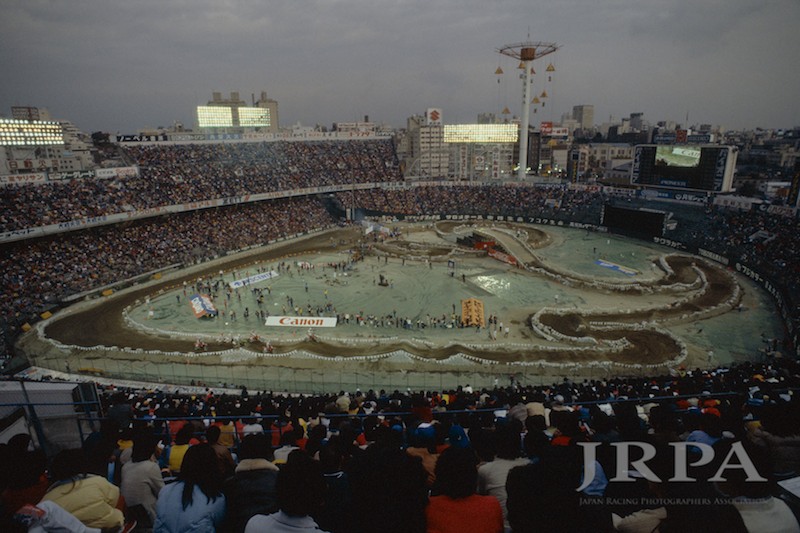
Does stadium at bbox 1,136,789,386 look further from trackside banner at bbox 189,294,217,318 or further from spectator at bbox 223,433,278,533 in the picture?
spectator at bbox 223,433,278,533

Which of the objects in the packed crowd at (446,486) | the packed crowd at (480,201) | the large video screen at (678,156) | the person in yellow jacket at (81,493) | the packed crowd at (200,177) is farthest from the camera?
the packed crowd at (480,201)

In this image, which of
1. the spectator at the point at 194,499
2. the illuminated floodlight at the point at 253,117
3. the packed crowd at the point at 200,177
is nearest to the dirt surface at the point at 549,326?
the packed crowd at the point at 200,177

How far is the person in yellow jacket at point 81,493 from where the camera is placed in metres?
4.50

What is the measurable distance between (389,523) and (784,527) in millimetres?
3794

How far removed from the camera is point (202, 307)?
3638 cm

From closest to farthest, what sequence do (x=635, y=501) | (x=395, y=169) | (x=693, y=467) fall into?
(x=635, y=501) → (x=693, y=467) → (x=395, y=169)

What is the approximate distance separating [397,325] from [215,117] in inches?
3379

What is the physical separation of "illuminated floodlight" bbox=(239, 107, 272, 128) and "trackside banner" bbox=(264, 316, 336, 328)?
7839 centimetres

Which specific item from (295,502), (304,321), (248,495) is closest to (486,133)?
(304,321)

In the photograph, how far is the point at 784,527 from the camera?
414cm

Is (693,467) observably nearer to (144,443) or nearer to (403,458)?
(403,458)

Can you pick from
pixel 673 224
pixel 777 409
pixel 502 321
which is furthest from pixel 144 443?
pixel 673 224

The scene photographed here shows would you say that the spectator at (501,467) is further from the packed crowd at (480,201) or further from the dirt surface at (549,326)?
the packed crowd at (480,201)

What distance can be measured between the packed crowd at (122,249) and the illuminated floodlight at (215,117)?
41.4 meters
